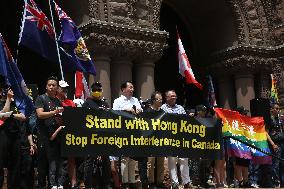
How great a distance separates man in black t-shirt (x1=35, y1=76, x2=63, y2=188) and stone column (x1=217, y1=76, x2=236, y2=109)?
33.5 ft

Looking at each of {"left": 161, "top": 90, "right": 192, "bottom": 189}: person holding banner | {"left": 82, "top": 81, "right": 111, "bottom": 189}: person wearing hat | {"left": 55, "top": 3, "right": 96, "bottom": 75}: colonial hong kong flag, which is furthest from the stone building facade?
{"left": 82, "top": 81, "right": 111, "bottom": 189}: person wearing hat

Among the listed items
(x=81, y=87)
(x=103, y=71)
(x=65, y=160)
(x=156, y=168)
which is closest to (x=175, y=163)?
(x=156, y=168)

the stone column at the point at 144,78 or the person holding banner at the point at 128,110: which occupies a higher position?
the stone column at the point at 144,78

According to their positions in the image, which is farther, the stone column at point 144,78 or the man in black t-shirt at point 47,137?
the stone column at point 144,78

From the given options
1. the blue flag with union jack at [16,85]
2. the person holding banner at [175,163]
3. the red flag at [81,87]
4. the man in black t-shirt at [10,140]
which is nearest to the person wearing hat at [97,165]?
the blue flag with union jack at [16,85]

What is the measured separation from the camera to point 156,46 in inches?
538

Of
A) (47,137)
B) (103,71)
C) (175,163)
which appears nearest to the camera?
(47,137)

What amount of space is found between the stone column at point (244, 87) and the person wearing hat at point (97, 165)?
906 centimetres

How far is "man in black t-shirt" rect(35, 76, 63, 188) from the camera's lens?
24.2ft

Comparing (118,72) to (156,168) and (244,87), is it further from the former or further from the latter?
(244,87)

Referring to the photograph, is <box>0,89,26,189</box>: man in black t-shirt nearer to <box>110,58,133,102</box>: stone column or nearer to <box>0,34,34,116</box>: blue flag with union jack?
<box>0,34,34,116</box>: blue flag with union jack

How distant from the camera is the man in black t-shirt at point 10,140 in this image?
23.4 feet

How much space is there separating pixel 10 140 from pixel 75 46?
2960mm

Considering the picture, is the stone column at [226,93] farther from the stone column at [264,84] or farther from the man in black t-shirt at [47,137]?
the man in black t-shirt at [47,137]
